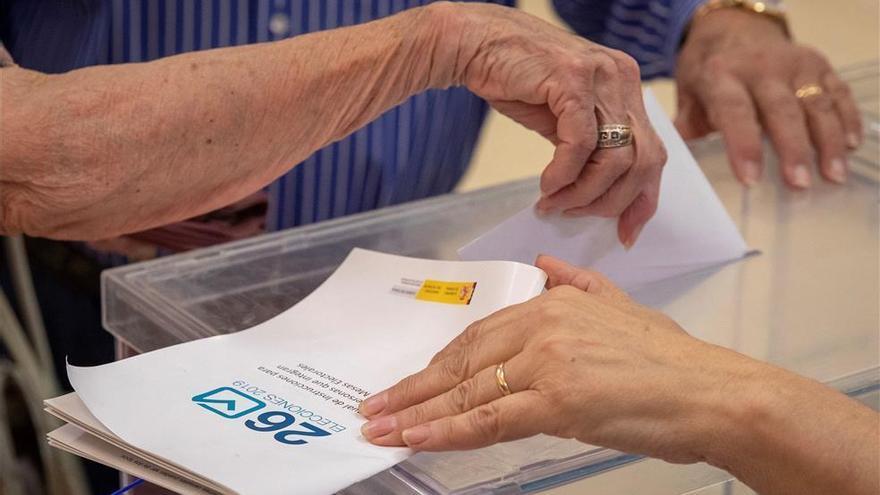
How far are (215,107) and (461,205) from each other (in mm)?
448

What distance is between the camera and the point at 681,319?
4.31 feet

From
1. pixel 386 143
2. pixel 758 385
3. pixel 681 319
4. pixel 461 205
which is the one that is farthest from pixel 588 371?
pixel 386 143

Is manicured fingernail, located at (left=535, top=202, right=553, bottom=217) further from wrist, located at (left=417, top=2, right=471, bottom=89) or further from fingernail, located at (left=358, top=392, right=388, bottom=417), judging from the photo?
fingernail, located at (left=358, top=392, right=388, bottom=417)

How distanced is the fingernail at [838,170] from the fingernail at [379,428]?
0.91 m

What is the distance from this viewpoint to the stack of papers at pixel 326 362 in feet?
3.20

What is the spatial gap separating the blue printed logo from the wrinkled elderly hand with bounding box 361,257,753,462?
10 centimetres

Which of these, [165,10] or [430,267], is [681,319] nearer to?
[430,267]

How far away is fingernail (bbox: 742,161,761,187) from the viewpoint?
1678 mm

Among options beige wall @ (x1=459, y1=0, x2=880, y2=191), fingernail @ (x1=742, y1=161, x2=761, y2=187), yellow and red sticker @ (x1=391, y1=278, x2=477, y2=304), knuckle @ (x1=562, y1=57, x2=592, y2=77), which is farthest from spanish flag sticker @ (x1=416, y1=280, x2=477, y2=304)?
beige wall @ (x1=459, y1=0, x2=880, y2=191)

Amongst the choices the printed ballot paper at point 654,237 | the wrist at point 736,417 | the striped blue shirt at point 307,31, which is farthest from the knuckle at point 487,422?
the striped blue shirt at point 307,31

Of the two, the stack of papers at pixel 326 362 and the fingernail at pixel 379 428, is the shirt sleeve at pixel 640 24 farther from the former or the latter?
the fingernail at pixel 379 428

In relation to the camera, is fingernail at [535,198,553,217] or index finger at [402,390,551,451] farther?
fingernail at [535,198,553,217]

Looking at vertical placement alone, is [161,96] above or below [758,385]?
above

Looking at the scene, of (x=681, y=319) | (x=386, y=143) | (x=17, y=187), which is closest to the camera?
(x=17, y=187)
